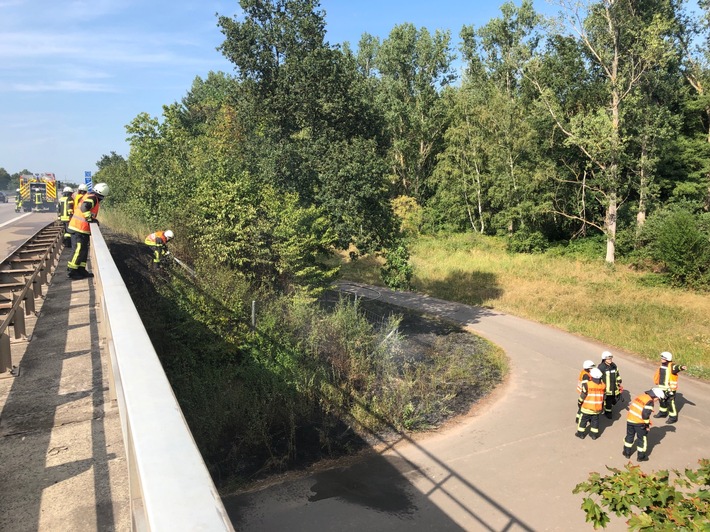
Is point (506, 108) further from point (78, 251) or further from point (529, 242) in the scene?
point (78, 251)

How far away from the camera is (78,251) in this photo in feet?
24.1

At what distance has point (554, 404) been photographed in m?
9.92

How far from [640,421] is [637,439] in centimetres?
58

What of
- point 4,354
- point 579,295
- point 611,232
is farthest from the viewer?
point 611,232

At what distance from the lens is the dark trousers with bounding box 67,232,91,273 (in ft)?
23.7

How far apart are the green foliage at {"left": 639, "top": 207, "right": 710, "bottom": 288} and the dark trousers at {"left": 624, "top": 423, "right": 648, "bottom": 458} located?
1643cm

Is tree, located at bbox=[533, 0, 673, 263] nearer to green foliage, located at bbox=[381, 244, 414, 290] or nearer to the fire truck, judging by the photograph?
green foliage, located at bbox=[381, 244, 414, 290]

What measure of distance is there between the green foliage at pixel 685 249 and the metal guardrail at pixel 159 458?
2442cm

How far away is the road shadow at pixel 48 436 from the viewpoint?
8.65 feet

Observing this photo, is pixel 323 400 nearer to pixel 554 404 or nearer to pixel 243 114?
pixel 554 404

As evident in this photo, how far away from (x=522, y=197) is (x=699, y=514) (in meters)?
33.5

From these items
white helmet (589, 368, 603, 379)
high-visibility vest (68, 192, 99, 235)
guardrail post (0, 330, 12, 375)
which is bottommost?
white helmet (589, 368, 603, 379)

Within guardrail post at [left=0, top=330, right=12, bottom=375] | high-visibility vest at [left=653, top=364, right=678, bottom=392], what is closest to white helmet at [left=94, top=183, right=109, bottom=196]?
guardrail post at [left=0, top=330, right=12, bottom=375]

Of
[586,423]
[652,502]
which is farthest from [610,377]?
[652,502]
